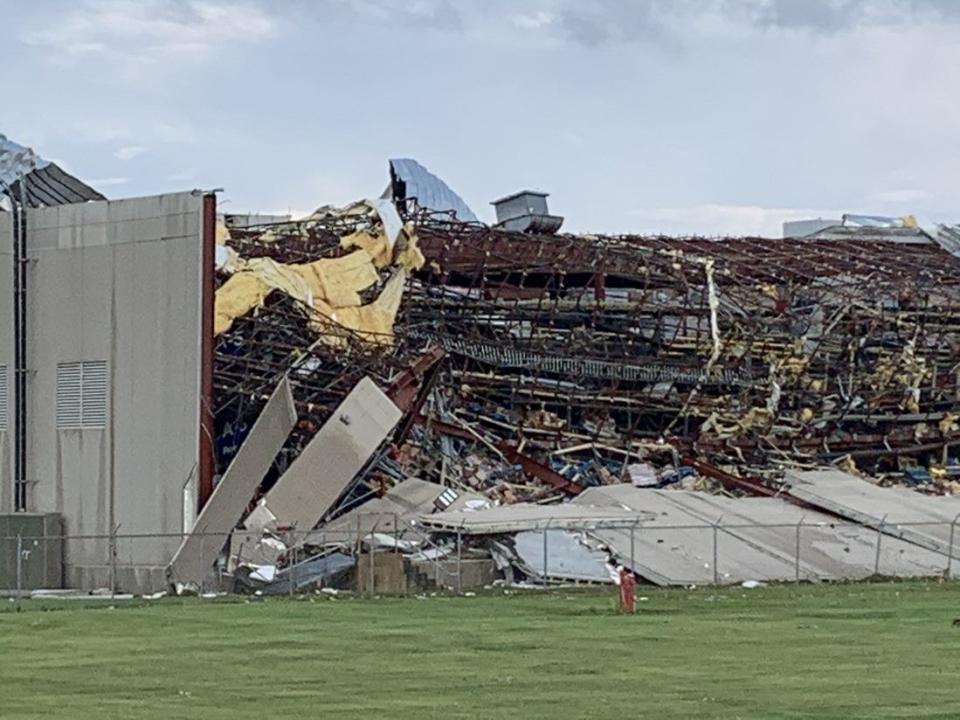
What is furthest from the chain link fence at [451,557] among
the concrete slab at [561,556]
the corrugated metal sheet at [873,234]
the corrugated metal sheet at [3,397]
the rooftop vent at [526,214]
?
the corrugated metal sheet at [873,234]

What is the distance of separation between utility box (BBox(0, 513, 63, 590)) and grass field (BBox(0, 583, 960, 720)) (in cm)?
821

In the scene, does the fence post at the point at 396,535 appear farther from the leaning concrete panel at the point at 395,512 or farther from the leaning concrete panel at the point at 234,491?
the leaning concrete panel at the point at 234,491

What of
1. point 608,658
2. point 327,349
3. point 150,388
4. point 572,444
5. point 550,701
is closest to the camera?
point 550,701

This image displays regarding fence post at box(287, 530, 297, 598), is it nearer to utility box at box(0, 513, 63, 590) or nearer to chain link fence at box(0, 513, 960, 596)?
chain link fence at box(0, 513, 960, 596)

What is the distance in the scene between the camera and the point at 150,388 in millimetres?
52219

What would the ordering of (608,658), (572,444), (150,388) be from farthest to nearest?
(572,444) < (150,388) < (608,658)

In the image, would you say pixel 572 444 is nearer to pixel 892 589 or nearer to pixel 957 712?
pixel 892 589

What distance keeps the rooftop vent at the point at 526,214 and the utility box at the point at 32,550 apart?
25.5 meters

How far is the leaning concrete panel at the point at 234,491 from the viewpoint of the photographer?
49.1 meters

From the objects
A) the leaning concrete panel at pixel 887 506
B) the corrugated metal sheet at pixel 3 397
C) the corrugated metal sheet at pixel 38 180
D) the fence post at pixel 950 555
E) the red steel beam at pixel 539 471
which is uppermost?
the corrugated metal sheet at pixel 38 180

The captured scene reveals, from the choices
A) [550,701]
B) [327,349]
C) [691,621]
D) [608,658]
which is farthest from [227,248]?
[550,701]

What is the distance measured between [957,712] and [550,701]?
444cm

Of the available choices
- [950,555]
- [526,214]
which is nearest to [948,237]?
[526,214]

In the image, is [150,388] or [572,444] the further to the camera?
[572,444]
